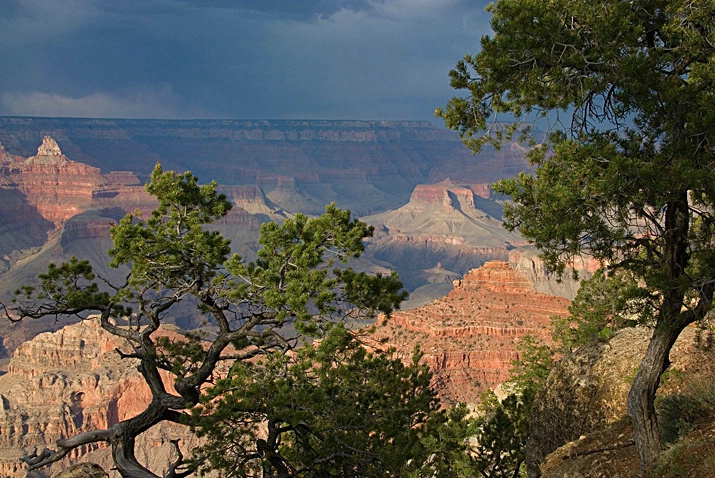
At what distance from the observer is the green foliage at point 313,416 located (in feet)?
51.1

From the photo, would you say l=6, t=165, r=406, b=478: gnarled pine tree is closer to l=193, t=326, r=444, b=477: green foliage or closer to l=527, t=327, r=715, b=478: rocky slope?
l=193, t=326, r=444, b=477: green foliage

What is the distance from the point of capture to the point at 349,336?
52.0ft

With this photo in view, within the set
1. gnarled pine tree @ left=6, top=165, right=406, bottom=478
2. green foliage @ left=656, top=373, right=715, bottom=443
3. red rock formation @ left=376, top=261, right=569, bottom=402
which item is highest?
red rock formation @ left=376, top=261, right=569, bottom=402

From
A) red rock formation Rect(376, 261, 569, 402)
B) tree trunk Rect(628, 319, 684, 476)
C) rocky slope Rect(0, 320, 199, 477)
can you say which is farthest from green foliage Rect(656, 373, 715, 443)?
rocky slope Rect(0, 320, 199, 477)

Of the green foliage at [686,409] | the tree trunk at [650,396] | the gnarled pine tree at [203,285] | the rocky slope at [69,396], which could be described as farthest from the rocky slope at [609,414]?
the rocky slope at [69,396]

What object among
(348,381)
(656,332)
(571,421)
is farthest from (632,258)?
(348,381)

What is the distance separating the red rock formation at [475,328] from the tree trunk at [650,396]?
146 ft

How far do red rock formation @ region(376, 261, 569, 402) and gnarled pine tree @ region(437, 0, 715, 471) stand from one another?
45.0 m

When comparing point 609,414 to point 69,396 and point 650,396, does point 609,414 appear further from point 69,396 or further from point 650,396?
point 69,396

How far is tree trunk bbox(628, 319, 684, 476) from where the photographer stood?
1205 centimetres

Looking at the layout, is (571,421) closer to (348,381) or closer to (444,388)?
(348,381)

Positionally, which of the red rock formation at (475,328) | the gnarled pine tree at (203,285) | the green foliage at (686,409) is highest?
the red rock formation at (475,328)

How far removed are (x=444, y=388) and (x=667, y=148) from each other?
50.5 metres

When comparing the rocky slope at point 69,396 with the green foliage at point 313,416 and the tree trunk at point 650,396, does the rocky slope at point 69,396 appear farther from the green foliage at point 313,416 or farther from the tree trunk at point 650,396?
the tree trunk at point 650,396
